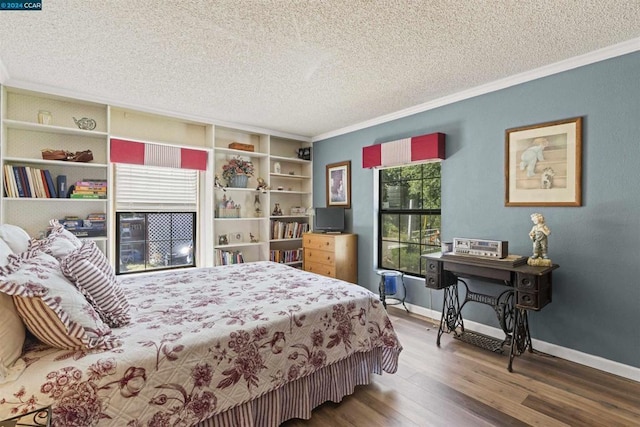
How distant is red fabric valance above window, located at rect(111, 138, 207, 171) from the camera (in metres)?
3.39

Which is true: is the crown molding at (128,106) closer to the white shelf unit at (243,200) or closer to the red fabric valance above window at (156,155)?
the white shelf unit at (243,200)

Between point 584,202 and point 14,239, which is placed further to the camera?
point 584,202

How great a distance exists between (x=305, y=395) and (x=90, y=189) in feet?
10.00

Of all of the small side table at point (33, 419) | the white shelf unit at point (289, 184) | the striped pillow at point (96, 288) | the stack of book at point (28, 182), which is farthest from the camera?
the white shelf unit at point (289, 184)

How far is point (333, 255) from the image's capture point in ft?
13.3

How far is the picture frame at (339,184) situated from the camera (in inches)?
174

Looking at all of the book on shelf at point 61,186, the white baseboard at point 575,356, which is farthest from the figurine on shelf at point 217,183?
the white baseboard at point 575,356

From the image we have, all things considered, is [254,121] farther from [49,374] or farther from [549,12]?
[49,374]

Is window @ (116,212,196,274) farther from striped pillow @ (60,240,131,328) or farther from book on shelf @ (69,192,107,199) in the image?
striped pillow @ (60,240,131,328)

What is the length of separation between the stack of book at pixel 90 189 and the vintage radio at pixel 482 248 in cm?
365

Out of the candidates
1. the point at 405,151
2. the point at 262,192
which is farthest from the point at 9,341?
the point at 262,192

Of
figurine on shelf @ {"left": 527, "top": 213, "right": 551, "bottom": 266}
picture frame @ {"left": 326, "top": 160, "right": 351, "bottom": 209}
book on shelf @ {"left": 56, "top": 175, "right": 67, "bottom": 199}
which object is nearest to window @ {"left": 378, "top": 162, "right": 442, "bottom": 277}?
picture frame @ {"left": 326, "top": 160, "right": 351, "bottom": 209}

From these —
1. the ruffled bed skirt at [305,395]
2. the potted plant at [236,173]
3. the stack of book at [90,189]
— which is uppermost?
the potted plant at [236,173]

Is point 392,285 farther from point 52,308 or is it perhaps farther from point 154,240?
point 52,308
